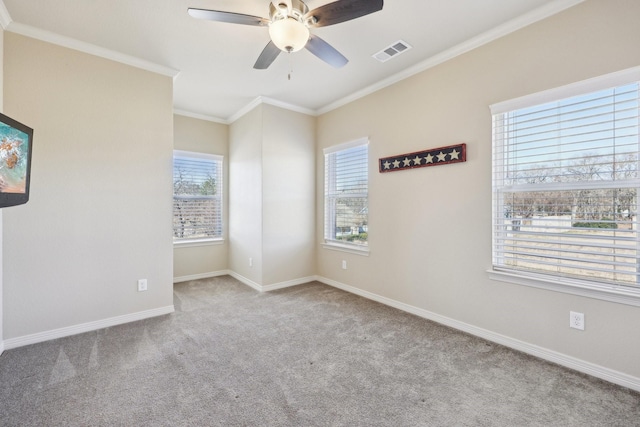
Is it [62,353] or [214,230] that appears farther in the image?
[214,230]

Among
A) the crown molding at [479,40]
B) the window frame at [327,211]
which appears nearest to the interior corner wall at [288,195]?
the window frame at [327,211]

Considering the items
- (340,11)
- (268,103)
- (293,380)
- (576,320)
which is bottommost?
(293,380)

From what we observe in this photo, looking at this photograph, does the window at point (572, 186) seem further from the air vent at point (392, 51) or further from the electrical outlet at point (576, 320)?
the air vent at point (392, 51)

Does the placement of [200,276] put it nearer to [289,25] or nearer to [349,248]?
[349,248]

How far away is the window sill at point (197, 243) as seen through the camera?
178 inches

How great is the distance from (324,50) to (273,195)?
2.33 meters

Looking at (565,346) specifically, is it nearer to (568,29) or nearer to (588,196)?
(588,196)

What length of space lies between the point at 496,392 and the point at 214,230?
436cm

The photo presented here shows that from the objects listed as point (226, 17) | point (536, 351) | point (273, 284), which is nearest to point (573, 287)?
point (536, 351)

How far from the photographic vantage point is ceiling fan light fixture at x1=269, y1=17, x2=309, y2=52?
1848mm

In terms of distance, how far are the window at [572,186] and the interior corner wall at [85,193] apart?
3478mm

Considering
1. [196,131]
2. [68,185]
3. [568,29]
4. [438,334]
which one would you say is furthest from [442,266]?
[196,131]

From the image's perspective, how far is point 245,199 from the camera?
4.48 m

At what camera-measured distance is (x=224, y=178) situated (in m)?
4.96
